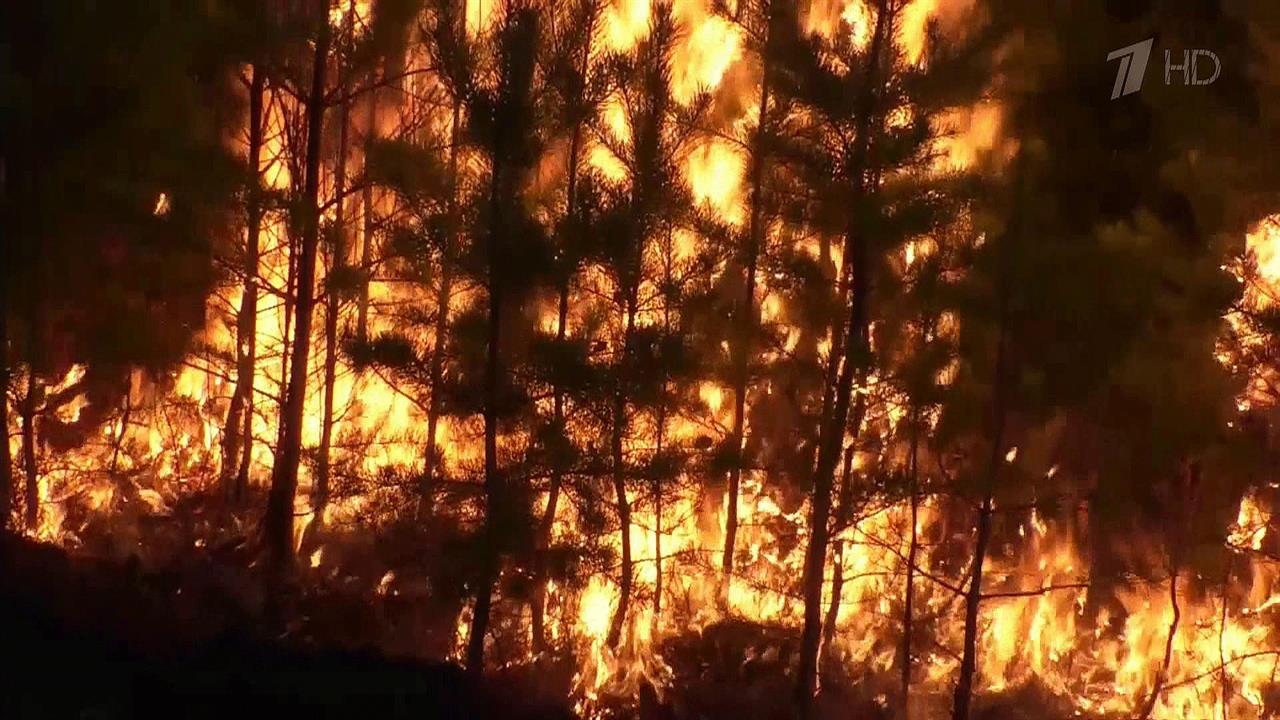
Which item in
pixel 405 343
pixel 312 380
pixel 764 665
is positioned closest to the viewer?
pixel 405 343

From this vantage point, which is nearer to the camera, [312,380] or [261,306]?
[312,380]

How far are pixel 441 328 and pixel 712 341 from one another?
172cm

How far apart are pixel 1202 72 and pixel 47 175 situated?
832 centimetres

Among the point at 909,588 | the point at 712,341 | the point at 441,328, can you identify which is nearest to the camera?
the point at 441,328

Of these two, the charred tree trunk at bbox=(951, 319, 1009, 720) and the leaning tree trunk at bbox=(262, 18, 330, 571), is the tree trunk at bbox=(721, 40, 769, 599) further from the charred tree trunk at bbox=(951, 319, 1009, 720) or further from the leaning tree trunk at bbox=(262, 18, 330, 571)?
the leaning tree trunk at bbox=(262, 18, 330, 571)

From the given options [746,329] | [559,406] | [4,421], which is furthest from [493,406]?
[4,421]

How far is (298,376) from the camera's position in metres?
7.91

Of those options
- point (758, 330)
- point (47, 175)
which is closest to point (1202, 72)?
point (758, 330)

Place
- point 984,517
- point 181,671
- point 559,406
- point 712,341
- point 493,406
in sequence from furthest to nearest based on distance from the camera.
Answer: point 712,341, point 984,517, point 181,671, point 559,406, point 493,406

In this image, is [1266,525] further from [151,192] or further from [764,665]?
[151,192]

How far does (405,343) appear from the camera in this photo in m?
6.28

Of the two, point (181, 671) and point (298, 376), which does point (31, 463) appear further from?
point (181, 671)

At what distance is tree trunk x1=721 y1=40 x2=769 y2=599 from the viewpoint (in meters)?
7.02

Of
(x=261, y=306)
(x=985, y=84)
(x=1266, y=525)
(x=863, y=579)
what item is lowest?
(x=863, y=579)
